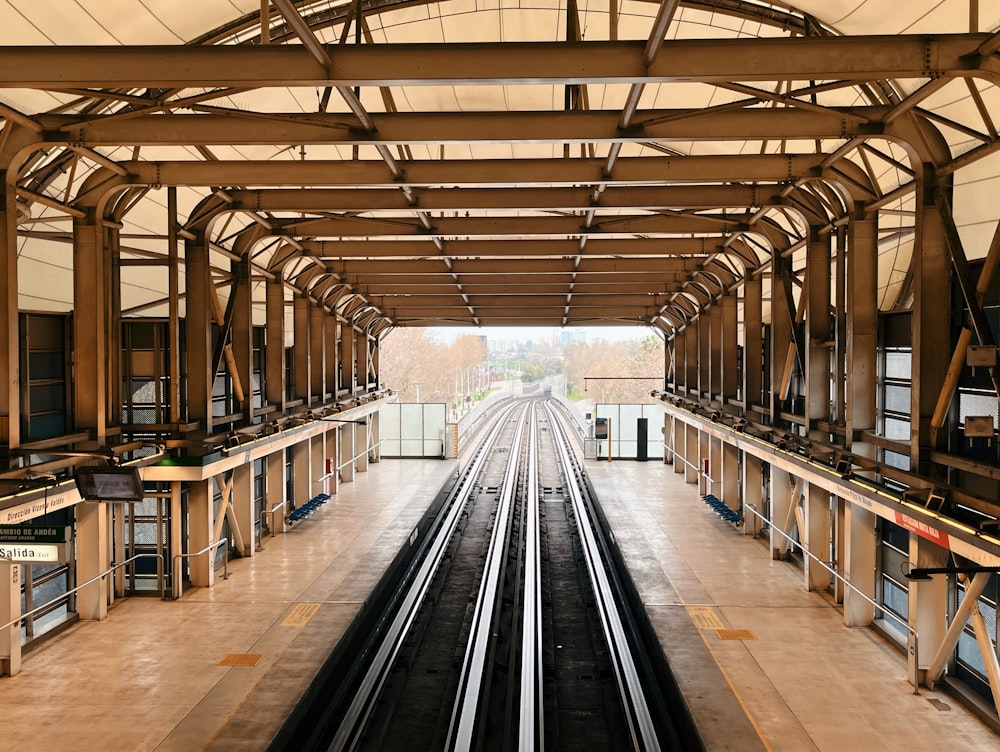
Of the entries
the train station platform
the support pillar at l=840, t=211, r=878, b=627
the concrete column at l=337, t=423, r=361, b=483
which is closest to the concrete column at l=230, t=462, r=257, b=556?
the train station platform

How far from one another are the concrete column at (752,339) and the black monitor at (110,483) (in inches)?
502

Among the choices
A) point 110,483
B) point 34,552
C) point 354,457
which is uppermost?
point 110,483

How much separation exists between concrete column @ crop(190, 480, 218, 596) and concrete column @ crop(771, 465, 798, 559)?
10318 millimetres

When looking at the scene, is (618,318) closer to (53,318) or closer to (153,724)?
(53,318)

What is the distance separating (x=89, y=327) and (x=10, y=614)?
4.04 meters

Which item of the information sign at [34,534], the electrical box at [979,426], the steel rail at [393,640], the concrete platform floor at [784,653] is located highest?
the electrical box at [979,426]

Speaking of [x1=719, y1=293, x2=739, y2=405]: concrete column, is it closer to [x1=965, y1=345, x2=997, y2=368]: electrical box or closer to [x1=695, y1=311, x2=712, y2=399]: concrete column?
[x1=695, y1=311, x2=712, y2=399]: concrete column

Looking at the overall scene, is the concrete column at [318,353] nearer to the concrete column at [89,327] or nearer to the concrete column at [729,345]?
the concrete column at [89,327]

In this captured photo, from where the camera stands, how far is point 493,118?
317 inches

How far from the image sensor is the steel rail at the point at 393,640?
8664 millimetres

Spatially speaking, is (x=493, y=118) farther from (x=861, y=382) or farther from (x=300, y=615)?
(x=300, y=615)

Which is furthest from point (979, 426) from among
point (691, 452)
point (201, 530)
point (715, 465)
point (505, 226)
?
point (691, 452)

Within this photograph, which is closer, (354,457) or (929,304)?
(929,304)

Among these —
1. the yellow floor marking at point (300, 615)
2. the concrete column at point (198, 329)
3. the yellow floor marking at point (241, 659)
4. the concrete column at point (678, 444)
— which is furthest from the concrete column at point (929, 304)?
the concrete column at point (678, 444)
